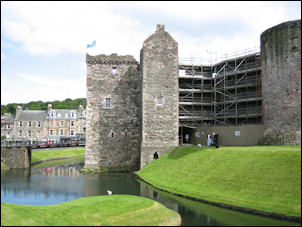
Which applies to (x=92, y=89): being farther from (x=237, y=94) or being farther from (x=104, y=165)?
(x=237, y=94)

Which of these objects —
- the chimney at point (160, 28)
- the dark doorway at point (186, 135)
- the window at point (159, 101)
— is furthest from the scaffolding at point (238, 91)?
the chimney at point (160, 28)

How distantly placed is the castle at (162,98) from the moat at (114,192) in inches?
184

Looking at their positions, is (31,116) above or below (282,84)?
below

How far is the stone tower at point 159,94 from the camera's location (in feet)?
104

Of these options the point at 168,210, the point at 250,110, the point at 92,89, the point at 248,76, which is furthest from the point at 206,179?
the point at 92,89

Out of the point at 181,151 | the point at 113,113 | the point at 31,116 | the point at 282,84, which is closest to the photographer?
the point at 282,84

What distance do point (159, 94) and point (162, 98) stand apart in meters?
0.55

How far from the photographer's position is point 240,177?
19453mm

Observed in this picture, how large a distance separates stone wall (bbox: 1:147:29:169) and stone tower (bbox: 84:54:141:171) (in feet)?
27.8

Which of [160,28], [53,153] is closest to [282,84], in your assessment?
[160,28]

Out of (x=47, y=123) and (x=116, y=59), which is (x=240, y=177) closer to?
(x=116, y=59)

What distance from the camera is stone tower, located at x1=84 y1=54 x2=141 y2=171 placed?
35.3 m

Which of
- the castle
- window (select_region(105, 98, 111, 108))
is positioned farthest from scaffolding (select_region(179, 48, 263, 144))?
window (select_region(105, 98, 111, 108))

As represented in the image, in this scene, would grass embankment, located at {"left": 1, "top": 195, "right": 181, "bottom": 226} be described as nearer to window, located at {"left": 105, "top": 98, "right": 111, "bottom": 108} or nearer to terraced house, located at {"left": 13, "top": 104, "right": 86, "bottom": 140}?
window, located at {"left": 105, "top": 98, "right": 111, "bottom": 108}
